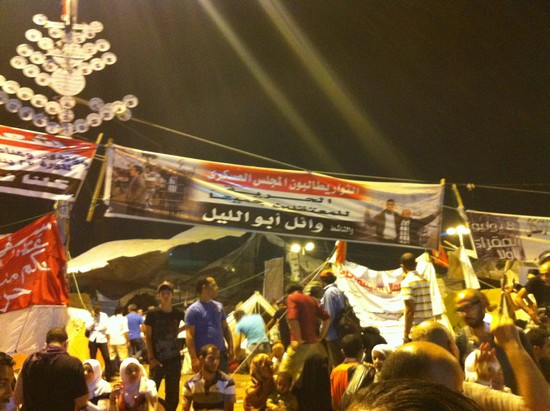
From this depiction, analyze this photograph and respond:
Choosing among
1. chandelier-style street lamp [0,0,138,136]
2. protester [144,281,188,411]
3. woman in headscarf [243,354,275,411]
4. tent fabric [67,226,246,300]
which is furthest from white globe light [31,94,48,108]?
tent fabric [67,226,246,300]

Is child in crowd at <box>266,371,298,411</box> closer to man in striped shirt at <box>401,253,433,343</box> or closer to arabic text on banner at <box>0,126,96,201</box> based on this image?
man in striped shirt at <box>401,253,433,343</box>

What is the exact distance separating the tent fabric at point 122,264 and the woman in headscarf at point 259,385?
10.9 metres

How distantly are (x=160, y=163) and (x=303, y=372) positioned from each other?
387 cm

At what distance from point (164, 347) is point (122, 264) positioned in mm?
11102

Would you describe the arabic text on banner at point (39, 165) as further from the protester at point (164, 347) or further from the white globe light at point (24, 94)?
the protester at point (164, 347)

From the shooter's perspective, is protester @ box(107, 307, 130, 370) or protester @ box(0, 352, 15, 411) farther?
protester @ box(107, 307, 130, 370)

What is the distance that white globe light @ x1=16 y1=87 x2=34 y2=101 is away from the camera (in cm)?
848

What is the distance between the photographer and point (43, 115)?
8742mm

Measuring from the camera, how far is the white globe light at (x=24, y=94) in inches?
334

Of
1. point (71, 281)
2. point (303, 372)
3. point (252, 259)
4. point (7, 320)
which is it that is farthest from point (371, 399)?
point (252, 259)

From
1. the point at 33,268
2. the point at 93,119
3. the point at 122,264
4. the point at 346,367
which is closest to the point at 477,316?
the point at 346,367

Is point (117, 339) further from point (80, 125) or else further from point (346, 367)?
point (346, 367)

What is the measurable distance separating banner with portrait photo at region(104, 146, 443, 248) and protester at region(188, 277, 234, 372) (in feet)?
5.50

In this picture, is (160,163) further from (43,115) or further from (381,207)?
(381,207)
